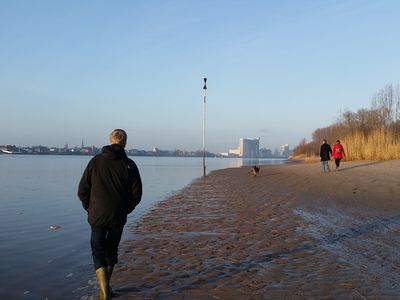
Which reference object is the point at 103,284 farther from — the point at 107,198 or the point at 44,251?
the point at 44,251

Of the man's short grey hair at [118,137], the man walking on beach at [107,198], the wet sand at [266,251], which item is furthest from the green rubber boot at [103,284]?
the man's short grey hair at [118,137]

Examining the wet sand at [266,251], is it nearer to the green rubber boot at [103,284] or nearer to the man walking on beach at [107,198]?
the green rubber boot at [103,284]

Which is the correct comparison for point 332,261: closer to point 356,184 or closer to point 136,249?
point 136,249

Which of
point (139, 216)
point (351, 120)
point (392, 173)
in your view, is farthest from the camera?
point (351, 120)

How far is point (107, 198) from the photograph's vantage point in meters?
4.99

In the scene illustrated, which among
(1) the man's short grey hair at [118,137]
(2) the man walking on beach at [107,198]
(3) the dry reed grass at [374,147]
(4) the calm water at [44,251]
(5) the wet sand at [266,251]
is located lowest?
(4) the calm water at [44,251]

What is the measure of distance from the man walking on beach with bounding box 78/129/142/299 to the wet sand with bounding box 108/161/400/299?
1.77ft

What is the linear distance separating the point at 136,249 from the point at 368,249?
163 inches

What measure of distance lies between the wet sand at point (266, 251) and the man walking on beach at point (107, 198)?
54 centimetres

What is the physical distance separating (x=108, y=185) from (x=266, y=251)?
11.3 feet

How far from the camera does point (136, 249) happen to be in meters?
7.70

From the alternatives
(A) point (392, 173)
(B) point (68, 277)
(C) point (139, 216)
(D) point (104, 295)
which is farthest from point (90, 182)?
(A) point (392, 173)

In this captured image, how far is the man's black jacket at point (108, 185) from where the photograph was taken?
498 cm

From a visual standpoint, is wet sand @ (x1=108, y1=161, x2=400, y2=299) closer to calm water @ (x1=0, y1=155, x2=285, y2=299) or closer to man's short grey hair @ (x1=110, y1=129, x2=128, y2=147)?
calm water @ (x1=0, y1=155, x2=285, y2=299)
